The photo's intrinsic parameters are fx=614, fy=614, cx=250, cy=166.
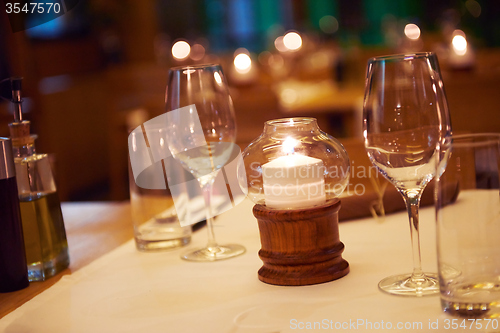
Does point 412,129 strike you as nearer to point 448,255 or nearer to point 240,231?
point 448,255

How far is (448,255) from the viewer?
59 cm

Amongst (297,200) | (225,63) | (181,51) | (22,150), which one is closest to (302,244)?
(297,200)

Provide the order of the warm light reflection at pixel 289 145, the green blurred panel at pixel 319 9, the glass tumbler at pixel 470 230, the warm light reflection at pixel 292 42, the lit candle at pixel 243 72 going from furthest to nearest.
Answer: the green blurred panel at pixel 319 9, the warm light reflection at pixel 292 42, the lit candle at pixel 243 72, the warm light reflection at pixel 289 145, the glass tumbler at pixel 470 230

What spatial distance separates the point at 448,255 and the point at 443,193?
61 mm

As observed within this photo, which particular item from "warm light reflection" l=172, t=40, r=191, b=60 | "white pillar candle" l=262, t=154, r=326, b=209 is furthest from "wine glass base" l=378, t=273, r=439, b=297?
"warm light reflection" l=172, t=40, r=191, b=60

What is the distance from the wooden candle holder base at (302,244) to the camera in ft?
2.49

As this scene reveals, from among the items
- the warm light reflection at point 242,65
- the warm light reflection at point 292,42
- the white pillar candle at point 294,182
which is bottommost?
the white pillar candle at point 294,182

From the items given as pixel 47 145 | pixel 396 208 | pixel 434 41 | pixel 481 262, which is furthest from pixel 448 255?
pixel 434 41

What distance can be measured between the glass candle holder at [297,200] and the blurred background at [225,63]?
37cm

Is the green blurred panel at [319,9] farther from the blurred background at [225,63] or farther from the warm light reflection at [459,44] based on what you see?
the warm light reflection at [459,44]

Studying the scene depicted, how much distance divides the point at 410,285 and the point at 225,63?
5336mm

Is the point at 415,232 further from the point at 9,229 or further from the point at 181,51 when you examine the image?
the point at 181,51

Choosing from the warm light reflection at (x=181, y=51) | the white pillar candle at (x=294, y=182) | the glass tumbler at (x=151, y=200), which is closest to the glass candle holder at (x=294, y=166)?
the white pillar candle at (x=294, y=182)

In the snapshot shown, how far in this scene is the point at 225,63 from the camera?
5910mm
